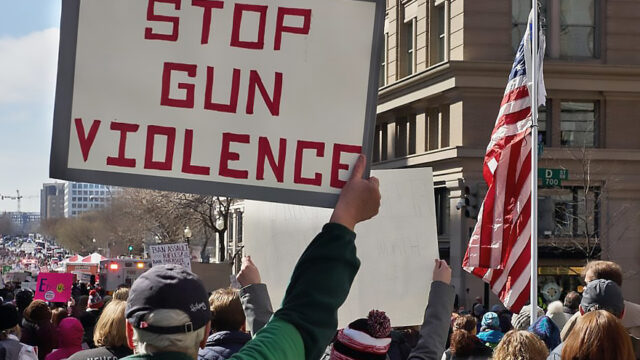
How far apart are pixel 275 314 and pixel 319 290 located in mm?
137

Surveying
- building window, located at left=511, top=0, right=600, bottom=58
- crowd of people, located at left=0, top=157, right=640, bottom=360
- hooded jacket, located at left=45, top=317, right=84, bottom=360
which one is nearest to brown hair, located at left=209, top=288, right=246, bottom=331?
crowd of people, located at left=0, top=157, right=640, bottom=360

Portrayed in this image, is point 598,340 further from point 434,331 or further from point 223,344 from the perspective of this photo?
point 223,344

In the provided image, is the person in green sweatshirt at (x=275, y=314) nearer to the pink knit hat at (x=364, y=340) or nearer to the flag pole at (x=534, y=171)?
the pink knit hat at (x=364, y=340)

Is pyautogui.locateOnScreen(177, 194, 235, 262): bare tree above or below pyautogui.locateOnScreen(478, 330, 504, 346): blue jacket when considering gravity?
above

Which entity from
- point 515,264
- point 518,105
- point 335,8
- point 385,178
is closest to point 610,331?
point 335,8

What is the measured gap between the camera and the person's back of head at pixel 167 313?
247 cm

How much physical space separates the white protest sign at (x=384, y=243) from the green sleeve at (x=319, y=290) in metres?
3.96

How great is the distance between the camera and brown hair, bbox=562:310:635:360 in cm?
447

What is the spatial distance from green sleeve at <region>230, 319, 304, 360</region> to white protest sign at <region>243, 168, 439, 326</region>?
13.3 feet

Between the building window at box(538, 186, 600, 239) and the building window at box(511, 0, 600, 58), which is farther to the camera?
the building window at box(511, 0, 600, 58)

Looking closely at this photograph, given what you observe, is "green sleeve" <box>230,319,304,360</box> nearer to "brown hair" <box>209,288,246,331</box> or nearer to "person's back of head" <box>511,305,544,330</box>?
"brown hair" <box>209,288,246,331</box>

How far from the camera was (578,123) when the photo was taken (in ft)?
114

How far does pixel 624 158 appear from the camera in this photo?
3397cm

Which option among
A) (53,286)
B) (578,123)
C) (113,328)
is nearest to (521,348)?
(113,328)
